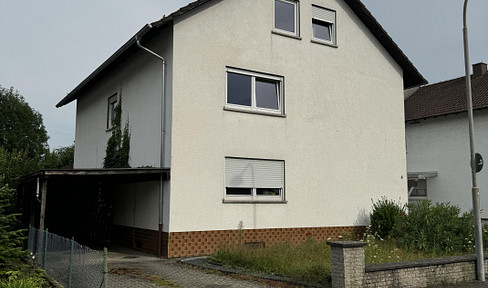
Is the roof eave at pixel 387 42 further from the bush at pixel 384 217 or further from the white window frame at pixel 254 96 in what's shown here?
the bush at pixel 384 217

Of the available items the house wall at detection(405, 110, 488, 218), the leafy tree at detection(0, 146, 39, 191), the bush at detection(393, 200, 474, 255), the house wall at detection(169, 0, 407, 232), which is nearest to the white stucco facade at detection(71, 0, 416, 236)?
the house wall at detection(169, 0, 407, 232)

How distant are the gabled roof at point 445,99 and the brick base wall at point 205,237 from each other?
11.0 meters

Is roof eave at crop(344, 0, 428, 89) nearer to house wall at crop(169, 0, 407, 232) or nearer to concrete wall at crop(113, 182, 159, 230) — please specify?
house wall at crop(169, 0, 407, 232)

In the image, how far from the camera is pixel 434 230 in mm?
12734

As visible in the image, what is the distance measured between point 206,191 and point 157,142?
195cm

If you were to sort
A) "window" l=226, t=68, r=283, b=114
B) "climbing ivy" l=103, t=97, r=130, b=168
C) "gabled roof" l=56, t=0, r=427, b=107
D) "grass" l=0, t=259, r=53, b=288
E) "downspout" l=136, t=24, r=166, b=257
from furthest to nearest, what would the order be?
"climbing ivy" l=103, t=97, r=130, b=168, "window" l=226, t=68, r=283, b=114, "gabled roof" l=56, t=0, r=427, b=107, "downspout" l=136, t=24, r=166, b=257, "grass" l=0, t=259, r=53, b=288

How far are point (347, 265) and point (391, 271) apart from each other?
47.3 inches

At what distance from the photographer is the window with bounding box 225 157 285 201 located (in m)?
13.0

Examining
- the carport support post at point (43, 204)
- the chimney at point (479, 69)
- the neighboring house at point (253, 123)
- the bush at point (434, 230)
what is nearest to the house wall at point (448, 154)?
the chimney at point (479, 69)

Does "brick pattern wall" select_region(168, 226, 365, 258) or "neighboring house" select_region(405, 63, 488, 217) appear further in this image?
"neighboring house" select_region(405, 63, 488, 217)

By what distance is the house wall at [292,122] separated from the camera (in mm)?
12398

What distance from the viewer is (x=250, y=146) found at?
1339 centimetres

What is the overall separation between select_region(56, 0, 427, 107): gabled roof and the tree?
2943 cm

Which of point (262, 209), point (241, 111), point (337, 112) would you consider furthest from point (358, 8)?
point (262, 209)
